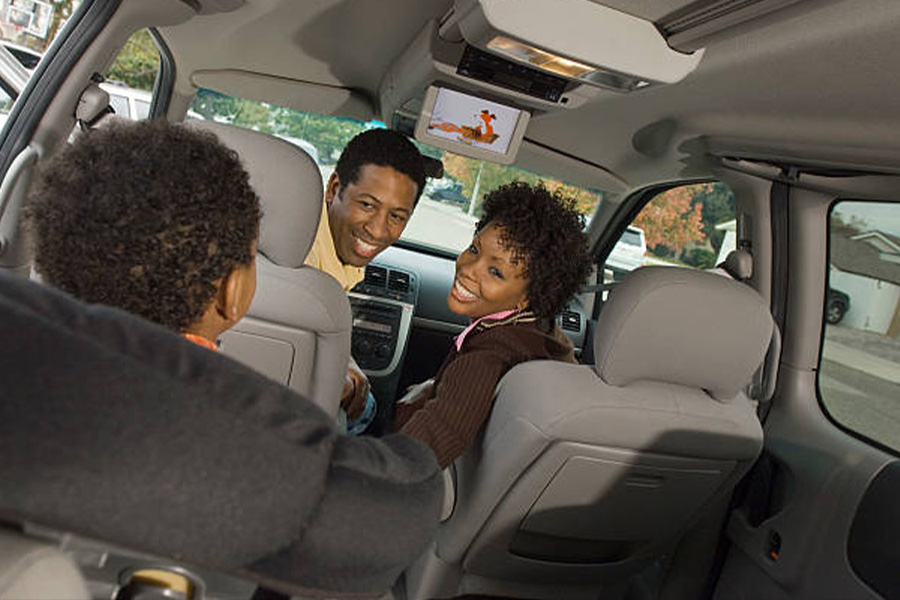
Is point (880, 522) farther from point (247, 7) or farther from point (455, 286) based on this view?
point (247, 7)

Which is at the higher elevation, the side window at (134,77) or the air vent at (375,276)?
the side window at (134,77)

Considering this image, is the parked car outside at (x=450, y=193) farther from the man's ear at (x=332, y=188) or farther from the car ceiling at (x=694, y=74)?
the man's ear at (x=332, y=188)

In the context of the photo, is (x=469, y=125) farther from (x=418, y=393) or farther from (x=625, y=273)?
(x=418, y=393)

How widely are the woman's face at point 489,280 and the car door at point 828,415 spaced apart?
1.30 meters

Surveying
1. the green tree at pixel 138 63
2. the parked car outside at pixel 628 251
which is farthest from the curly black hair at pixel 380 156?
the parked car outside at pixel 628 251

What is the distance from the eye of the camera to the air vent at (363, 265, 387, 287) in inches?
142

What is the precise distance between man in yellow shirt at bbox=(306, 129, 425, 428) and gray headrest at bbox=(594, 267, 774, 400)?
1.06m

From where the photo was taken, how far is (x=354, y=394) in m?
2.59

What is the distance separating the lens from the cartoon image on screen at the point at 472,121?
280 cm

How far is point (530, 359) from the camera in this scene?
209cm

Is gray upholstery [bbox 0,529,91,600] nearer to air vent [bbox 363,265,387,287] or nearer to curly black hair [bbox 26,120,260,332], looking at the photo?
curly black hair [bbox 26,120,260,332]

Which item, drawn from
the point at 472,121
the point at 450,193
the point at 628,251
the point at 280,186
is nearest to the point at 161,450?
the point at 280,186

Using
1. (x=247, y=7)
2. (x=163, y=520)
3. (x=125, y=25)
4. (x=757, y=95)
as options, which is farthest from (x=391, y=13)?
(x=163, y=520)

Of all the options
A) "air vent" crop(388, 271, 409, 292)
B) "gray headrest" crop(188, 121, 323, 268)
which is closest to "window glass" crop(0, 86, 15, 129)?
"gray headrest" crop(188, 121, 323, 268)
